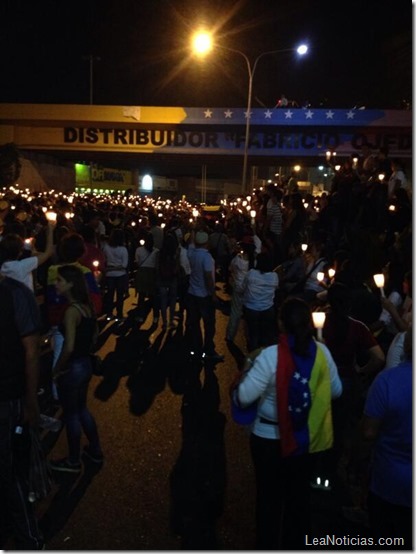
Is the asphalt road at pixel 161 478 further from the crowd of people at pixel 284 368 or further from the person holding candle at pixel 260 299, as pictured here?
the person holding candle at pixel 260 299

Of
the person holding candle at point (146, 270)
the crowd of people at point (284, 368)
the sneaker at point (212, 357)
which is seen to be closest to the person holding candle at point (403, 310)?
the crowd of people at point (284, 368)

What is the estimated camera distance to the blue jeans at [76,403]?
4.85 m

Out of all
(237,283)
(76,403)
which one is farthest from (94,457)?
(237,283)

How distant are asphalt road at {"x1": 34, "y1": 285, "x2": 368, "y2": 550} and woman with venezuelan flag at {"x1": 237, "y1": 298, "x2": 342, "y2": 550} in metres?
0.67

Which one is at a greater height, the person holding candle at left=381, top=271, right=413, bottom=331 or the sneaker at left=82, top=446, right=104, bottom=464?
the person holding candle at left=381, top=271, right=413, bottom=331

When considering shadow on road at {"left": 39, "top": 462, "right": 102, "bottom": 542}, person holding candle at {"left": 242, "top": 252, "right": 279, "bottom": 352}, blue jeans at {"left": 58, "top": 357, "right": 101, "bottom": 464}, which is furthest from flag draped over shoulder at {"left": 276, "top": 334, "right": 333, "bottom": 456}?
person holding candle at {"left": 242, "top": 252, "right": 279, "bottom": 352}

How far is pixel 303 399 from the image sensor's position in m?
3.41

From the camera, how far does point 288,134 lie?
3103 centimetres

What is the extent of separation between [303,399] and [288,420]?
158 millimetres

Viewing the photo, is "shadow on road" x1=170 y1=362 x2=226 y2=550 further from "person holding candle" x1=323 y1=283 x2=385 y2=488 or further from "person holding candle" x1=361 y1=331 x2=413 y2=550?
"person holding candle" x1=361 y1=331 x2=413 y2=550

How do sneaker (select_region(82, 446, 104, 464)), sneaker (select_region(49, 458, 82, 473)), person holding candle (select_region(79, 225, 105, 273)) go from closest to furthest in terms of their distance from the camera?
sneaker (select_region(49, 458, 82, 473)), sneaker (select_region(82, 446, 104, 464)), person holding candle (select_region(79, 225, 105, 273))

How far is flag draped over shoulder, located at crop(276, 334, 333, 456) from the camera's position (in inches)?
133

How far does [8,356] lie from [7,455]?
2.12ft

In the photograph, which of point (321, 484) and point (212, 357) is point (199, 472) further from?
point (212, 357)
